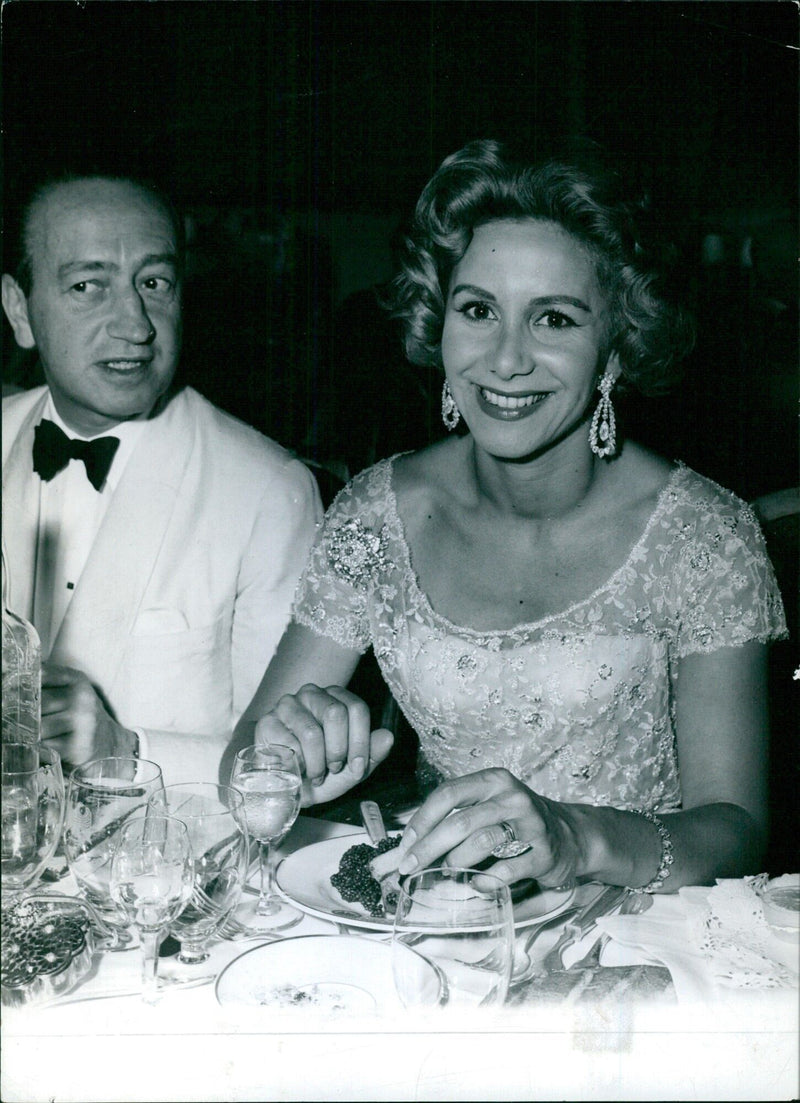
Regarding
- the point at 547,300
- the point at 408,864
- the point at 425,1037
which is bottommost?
the point at 425,1037

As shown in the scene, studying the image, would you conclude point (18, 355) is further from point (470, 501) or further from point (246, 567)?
point (470, 501)

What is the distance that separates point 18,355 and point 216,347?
439 mm

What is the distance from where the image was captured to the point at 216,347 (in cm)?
228

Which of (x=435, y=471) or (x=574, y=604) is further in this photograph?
(x=435, y=471)

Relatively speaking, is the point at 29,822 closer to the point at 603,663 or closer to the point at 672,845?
the point at 672,845

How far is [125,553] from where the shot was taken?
7.38ft

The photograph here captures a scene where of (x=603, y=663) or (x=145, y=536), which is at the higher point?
(x=145, y=536)

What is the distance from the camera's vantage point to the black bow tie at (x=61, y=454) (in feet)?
7.33

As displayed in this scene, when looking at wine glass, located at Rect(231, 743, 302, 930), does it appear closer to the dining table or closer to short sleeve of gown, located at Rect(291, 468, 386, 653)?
the dining table

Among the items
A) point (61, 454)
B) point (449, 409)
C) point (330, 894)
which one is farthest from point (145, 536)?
point (330, 894)

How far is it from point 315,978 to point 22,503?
145cm

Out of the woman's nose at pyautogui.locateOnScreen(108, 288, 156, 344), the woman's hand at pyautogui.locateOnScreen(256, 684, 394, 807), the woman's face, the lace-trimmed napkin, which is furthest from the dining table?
the woman's nose at pyautogui.locateOnScreen(108, 288, 156, 344)

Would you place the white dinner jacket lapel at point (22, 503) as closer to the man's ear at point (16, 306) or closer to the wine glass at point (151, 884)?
the man's ear at point (16, 306)

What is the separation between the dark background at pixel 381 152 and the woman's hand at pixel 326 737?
851 millimetres
